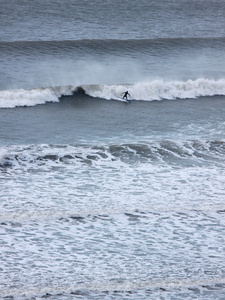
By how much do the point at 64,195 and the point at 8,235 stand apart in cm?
237

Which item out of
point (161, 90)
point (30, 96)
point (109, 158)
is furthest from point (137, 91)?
point (109, 158)

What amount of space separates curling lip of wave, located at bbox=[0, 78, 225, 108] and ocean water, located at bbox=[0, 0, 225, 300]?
0.22 feet

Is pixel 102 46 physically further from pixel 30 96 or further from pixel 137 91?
pixel 30 96

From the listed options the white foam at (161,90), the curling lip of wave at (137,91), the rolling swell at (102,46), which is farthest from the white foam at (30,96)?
the rolling swell at (102,46)

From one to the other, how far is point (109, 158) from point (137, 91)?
8.01 meters

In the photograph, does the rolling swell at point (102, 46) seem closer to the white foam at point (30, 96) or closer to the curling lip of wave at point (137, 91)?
the curling lip of wave at point (137, 91)

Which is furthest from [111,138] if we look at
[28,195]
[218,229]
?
[218,229]

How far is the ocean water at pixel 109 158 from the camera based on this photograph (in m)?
9.95

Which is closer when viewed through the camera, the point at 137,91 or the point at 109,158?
the point at 109,158

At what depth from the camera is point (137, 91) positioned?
2305 centimetres

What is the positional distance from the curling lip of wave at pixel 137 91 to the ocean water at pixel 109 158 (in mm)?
68

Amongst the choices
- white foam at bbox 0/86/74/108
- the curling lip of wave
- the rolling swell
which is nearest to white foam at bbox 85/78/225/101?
the curling lip of wave

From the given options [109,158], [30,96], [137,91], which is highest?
[137,91]

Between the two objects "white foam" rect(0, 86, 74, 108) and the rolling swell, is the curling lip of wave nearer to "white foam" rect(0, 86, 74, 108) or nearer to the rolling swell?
"white foam" rect(0, 86, 74, 108)
